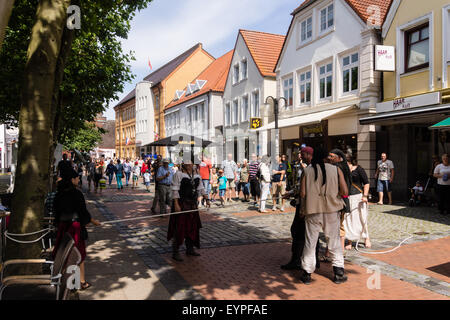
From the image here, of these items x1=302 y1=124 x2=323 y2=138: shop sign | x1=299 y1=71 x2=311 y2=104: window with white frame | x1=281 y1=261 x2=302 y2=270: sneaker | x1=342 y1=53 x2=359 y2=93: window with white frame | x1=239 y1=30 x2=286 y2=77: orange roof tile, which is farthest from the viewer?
x1=239 y1=30 x2=286 y2=77: orange roof tile

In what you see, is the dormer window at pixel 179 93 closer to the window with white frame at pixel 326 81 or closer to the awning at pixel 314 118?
the awning at pixel 314 118

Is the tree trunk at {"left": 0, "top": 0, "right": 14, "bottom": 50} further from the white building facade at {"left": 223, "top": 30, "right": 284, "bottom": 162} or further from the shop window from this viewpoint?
the white building facade at {"left": 223, "top": 30, "right": 284, "bottom": 162}

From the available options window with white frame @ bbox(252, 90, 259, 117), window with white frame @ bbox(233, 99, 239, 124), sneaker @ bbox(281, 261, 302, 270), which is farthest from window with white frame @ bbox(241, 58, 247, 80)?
sneaker @ bbox(281, 261, 302, 270)

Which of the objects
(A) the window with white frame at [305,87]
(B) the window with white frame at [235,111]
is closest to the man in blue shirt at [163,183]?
(A) the window with white frame at [305,87]

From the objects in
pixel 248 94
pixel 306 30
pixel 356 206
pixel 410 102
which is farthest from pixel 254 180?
pixel 248 94

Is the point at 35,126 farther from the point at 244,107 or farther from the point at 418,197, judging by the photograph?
the point at 244,107

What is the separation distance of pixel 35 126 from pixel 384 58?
13054 millimetres

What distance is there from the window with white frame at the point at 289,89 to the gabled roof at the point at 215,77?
11850 mm

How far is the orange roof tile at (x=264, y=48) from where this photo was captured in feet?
79.3

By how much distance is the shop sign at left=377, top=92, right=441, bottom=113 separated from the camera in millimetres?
12075

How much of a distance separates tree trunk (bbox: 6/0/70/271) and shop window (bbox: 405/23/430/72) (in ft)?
40.7

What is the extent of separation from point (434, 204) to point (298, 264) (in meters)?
9.03
